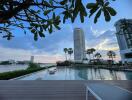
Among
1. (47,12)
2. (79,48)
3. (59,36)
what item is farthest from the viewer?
(79,48)

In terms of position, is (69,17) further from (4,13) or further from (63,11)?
(4,13)

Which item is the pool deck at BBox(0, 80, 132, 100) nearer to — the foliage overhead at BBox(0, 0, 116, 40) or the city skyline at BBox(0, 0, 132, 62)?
the city skyline at BBox(0, 0, 132, 62)

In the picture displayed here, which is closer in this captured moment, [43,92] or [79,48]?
[43,92]

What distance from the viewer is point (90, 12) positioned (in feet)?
2.83

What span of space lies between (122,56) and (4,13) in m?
54.7

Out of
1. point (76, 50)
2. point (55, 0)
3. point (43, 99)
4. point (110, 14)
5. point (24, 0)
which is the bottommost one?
point (43, 99)

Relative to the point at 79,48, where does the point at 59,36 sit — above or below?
below

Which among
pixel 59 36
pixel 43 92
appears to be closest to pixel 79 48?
pixel 43 92

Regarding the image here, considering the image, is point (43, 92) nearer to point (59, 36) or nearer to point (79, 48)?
point (59, 36)

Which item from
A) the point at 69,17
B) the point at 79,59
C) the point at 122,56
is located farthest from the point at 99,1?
the point at 79,59

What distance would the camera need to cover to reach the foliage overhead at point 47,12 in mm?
854

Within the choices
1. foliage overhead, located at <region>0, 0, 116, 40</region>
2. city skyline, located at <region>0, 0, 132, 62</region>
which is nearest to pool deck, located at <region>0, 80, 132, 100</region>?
city skyline, located at <region>0, 0, 132, 62</region>

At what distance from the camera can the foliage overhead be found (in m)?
0.85

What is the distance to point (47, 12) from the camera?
3.90 feet
